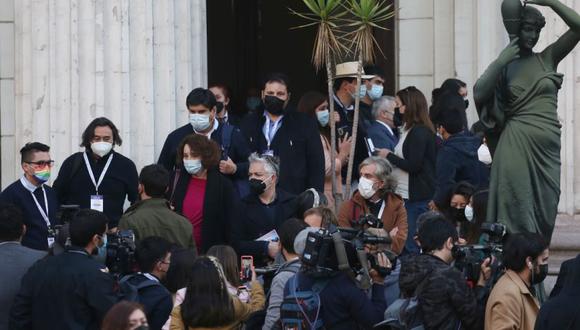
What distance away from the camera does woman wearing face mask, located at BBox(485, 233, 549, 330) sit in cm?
1318

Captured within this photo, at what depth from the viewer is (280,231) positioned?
564 inches

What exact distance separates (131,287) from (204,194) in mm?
2588

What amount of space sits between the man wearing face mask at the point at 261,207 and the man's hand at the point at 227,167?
0.52 metres

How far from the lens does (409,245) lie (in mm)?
17000

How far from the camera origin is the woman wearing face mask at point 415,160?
57.6 ft

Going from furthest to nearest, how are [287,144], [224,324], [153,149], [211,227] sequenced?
[153,149], [287,144], [211,227], [224,324]

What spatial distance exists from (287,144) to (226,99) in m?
1.99

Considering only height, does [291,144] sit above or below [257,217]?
above

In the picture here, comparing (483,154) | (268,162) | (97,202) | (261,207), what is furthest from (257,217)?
(483,154)

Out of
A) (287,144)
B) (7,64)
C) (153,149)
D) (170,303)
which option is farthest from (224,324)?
(7,64)

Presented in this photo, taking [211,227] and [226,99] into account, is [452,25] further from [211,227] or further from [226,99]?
[211,227]

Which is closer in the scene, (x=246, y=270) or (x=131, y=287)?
(x=131, y=287)

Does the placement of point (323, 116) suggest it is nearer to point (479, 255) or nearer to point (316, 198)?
point (316, 198)

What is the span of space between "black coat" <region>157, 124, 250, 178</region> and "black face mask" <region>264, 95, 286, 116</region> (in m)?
0.37
